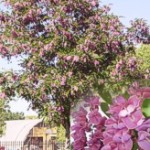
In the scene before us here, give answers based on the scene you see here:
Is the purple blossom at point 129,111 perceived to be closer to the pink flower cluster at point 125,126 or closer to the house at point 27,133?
the pink flower cluster at point 125,126

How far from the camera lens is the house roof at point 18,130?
71.2m

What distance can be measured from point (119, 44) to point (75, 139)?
59.6ft

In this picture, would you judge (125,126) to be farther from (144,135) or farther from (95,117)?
(95,117)

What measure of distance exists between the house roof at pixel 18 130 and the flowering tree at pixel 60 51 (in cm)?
5036

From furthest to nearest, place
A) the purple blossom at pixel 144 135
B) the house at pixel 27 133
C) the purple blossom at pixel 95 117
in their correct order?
the house at pixel 27 133 → the purple blossom at pixel 95 117 → the purple blossom at pixel 144 135

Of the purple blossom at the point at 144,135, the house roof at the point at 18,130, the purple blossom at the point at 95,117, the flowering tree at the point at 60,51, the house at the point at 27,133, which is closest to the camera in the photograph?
the purple blossom at the point at 144,135

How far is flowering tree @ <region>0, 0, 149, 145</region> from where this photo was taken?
19114 millimetres

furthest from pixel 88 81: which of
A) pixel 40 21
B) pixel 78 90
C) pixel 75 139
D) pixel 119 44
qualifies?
pixel 75 139

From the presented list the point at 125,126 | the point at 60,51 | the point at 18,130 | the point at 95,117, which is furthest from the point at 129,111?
the point at 18,130

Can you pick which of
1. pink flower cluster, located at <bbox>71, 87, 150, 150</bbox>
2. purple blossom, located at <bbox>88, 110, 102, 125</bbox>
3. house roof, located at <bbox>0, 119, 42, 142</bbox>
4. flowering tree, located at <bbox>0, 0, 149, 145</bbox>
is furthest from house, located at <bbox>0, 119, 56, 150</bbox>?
pink flower cluster, located at <bbox>71, 87, 150, 150</bbox>

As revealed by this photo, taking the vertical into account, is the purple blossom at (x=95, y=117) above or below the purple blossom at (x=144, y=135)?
above

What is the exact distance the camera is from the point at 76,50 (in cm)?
1906

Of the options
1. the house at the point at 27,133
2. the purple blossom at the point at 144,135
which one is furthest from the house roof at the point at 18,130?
the purple blossom at the point at 144,135

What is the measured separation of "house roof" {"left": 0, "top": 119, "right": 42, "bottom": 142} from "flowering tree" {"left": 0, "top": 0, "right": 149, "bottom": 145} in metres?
50.4
